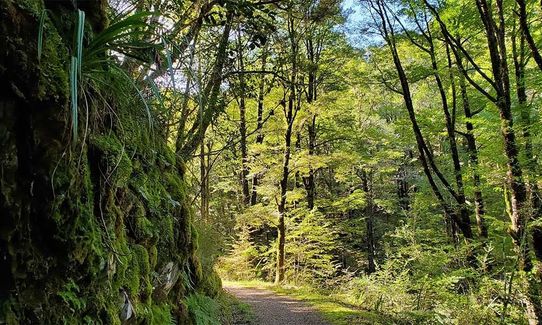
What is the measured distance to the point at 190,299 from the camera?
12.0 ft

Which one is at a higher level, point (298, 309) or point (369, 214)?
point (369, 214)

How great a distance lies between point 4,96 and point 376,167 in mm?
17904

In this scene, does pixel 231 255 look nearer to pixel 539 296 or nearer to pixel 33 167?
pixel 539 296

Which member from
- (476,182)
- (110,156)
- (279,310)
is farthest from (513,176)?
(110,156)

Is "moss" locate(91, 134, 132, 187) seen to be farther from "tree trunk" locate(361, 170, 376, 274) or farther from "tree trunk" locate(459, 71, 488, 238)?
"tree trunk" locate(361, 170, 376, 274)

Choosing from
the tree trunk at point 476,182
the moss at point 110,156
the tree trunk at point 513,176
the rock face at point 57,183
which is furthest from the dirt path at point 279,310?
the moss at point 110,156

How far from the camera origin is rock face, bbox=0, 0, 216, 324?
4.24 feet

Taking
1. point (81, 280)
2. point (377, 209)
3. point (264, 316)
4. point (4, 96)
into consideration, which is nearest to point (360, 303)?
point (264, 316)

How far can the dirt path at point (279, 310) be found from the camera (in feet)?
21.2

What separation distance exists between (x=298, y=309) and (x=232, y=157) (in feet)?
11.3

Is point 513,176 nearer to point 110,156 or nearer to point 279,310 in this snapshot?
point 279,310

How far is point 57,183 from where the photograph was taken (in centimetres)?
144

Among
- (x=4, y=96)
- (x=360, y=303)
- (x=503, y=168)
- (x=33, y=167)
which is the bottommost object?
(x=360, y=303)

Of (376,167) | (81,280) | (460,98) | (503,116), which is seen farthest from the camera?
(376,167)
